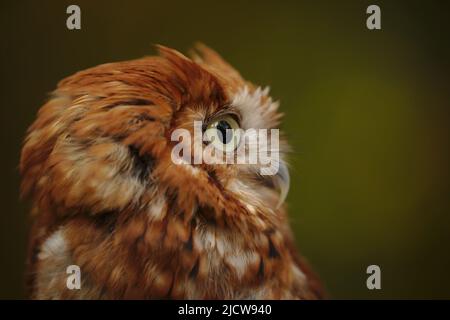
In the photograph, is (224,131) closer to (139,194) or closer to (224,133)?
(224,133)

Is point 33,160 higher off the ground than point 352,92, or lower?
lower

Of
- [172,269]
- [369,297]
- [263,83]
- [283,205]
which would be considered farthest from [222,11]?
[369,297]

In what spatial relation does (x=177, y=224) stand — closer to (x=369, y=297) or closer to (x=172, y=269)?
(x=172, y=269)

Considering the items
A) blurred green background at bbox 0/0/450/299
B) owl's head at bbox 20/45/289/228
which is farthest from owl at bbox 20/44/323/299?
blurred green background at bbox 0/0/450/299

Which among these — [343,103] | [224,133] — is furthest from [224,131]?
[343,103]

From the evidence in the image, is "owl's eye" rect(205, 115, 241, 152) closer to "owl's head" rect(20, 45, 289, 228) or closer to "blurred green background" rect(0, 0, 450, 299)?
"owl's head" rect(20, 45, 289, 228)

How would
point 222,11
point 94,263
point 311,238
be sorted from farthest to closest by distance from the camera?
point 311,238 → point 222,11 → point 94,263

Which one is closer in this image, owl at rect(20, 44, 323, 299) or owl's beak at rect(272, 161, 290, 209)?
owl at rect(20, 44, 323, 299)

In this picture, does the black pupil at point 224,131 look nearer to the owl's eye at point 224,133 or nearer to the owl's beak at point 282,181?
the owl's eye at point 224,133
